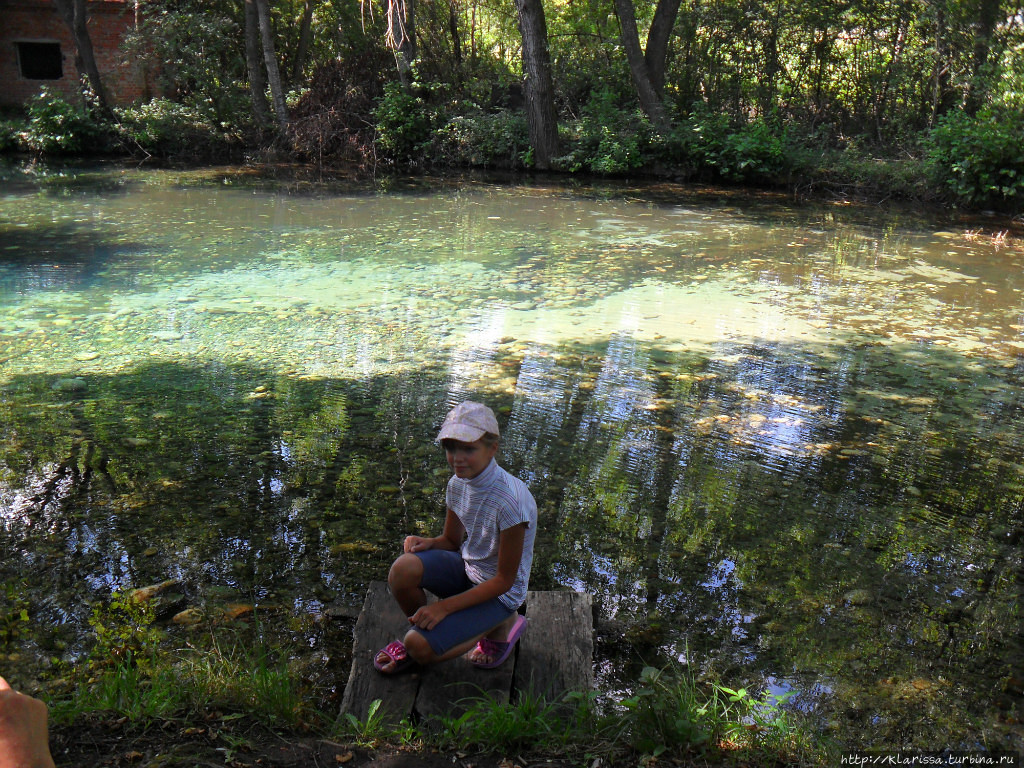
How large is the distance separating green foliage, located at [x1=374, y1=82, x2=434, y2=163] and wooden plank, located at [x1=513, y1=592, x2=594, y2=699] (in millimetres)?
16237

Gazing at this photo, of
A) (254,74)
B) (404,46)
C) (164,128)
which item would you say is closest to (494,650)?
(404,46)

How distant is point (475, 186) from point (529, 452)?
12063mm

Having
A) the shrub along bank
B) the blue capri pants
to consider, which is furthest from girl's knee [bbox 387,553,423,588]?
the shrub along bank

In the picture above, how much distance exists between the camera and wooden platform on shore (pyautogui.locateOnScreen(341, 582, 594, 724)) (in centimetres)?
281

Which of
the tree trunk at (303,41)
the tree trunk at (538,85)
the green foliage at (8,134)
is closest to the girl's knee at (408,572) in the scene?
the tree trunk at (538,85)

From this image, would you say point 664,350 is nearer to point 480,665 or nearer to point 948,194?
point 480,665

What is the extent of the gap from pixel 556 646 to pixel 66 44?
88.2 ft

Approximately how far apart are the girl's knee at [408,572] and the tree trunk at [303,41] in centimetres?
2140

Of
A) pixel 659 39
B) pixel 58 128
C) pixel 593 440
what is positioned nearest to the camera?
pixel 593 440

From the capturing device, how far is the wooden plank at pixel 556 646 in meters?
2.95

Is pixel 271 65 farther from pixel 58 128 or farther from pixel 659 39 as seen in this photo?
pixel 659 39

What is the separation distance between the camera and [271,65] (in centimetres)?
1916

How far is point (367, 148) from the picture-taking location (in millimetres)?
18469

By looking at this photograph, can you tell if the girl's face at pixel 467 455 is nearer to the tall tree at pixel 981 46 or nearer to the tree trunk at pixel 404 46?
the tall tree at pixel 981 46
